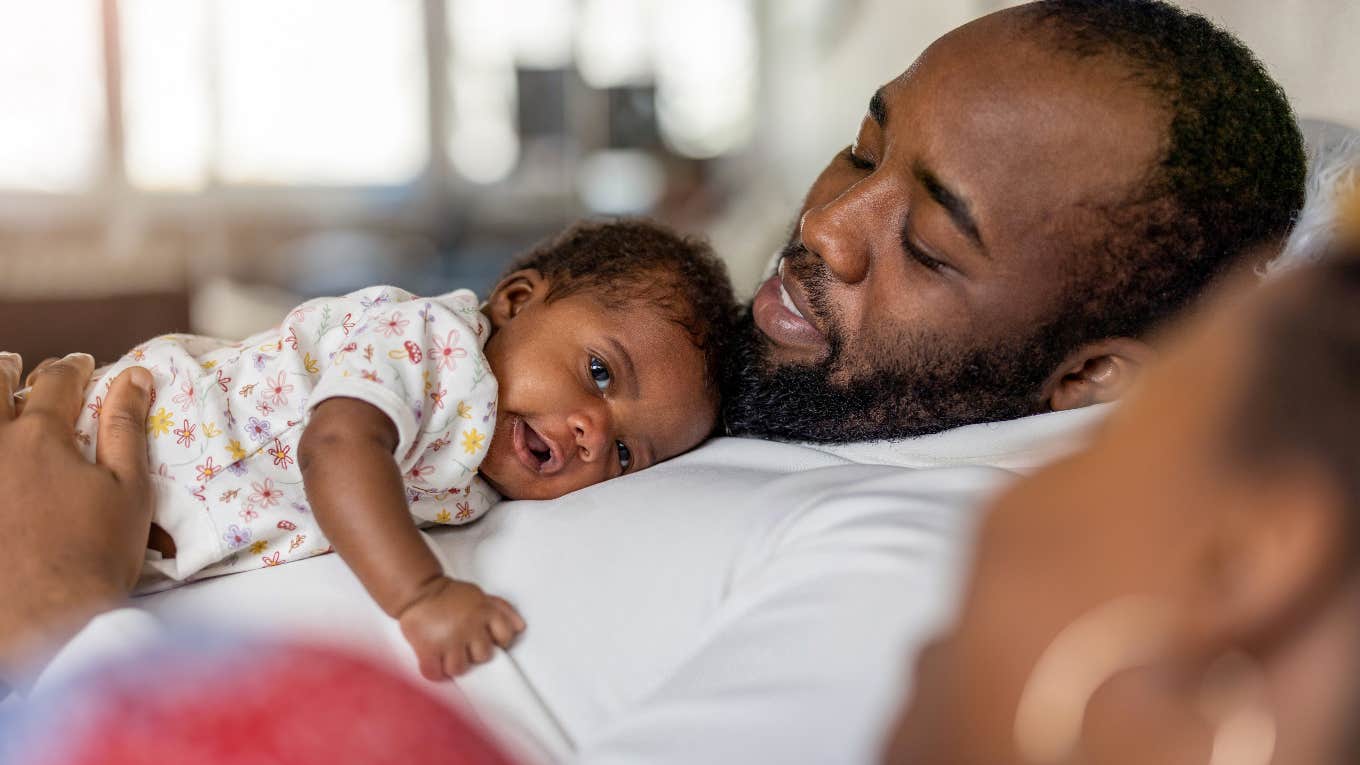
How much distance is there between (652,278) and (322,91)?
17.1 ft

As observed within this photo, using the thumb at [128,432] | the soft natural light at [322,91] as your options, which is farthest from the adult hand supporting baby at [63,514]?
the soft natural light at [322,91]

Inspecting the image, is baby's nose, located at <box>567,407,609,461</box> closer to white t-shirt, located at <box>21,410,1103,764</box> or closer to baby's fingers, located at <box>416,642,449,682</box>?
white t-shirt, located at <box>21,410,1103,764</box>

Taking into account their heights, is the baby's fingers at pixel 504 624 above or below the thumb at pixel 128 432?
below

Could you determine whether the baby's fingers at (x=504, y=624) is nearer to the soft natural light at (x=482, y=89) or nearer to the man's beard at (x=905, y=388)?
the man's beard at (x=905, y=388)

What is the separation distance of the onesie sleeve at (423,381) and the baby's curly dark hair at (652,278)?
0.19 m

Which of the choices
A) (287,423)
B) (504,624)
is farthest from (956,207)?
(287,423)

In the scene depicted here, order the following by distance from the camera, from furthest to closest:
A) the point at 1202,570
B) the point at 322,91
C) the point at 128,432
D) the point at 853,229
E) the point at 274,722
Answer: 1. the point at 322,91
2. the point at 853,229
3. the point at 128,432
4. the point at 274,722
5. the point at 1202,570

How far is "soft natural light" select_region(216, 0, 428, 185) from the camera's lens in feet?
19.9

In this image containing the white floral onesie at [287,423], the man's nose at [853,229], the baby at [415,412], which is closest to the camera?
the baby at [415,412]

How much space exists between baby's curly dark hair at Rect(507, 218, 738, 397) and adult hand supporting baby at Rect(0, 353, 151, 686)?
521 millimetres

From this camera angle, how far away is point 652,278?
5.00 ft

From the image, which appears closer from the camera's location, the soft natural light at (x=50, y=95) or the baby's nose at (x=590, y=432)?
the baby's nose at (x=590, y=432)

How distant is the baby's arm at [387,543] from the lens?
40.2 inches

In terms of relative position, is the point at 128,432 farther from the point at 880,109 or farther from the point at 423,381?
the point at 880,109
